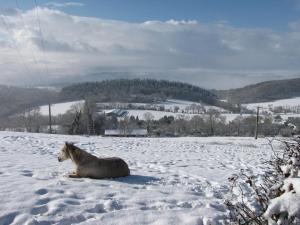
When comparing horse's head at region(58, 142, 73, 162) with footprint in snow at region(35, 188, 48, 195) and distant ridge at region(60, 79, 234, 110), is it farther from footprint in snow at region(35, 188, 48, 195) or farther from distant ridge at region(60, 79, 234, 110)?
distant ridge at region(60, 79, 234, 110)

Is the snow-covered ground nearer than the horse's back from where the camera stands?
No

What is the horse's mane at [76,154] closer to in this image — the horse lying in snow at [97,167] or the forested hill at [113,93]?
the horse lying in snow at [97,167]

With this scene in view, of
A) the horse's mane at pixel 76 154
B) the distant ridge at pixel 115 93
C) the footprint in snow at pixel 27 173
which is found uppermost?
the distant ridge at pixel 115 93

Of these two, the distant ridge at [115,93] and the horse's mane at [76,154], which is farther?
the distant ridge at [115,93]

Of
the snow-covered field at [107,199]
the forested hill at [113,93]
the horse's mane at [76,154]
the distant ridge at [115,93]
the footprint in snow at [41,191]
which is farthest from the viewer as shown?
the forested hill at [113,93]

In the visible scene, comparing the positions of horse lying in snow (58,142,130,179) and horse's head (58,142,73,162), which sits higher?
horse's head (58,142,73,162)

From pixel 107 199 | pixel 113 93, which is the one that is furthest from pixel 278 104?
pixel 107 199

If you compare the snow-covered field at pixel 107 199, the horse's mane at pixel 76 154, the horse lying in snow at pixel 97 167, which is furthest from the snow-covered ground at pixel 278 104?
the snow-covered field at pixel 107 199

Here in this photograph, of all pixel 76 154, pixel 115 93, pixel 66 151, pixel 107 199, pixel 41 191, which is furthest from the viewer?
pixel 115 93

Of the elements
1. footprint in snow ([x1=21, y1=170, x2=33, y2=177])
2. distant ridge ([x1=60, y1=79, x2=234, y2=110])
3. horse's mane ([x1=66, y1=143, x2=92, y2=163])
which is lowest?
footprint in snow ([x1=21, y1=170, x2=33, y2=177])

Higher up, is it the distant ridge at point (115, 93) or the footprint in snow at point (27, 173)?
the distant ridge at point (115, 93)

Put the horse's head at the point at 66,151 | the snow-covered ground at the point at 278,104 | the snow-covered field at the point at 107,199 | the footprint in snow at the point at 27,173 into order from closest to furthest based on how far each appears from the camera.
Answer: the snow-covered field at the point at 107,199
the footprint in snow at the point at 27,173
the horse's head at the point at 66,151
the snow-covered ground at the point at 278,104

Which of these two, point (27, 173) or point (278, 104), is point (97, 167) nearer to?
point (27, 173)

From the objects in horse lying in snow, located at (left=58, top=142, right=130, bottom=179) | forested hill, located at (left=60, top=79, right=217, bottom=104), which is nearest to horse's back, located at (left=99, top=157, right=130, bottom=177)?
horse lying in snow, located at (left=58, top=142, right=130, bottom=179)
